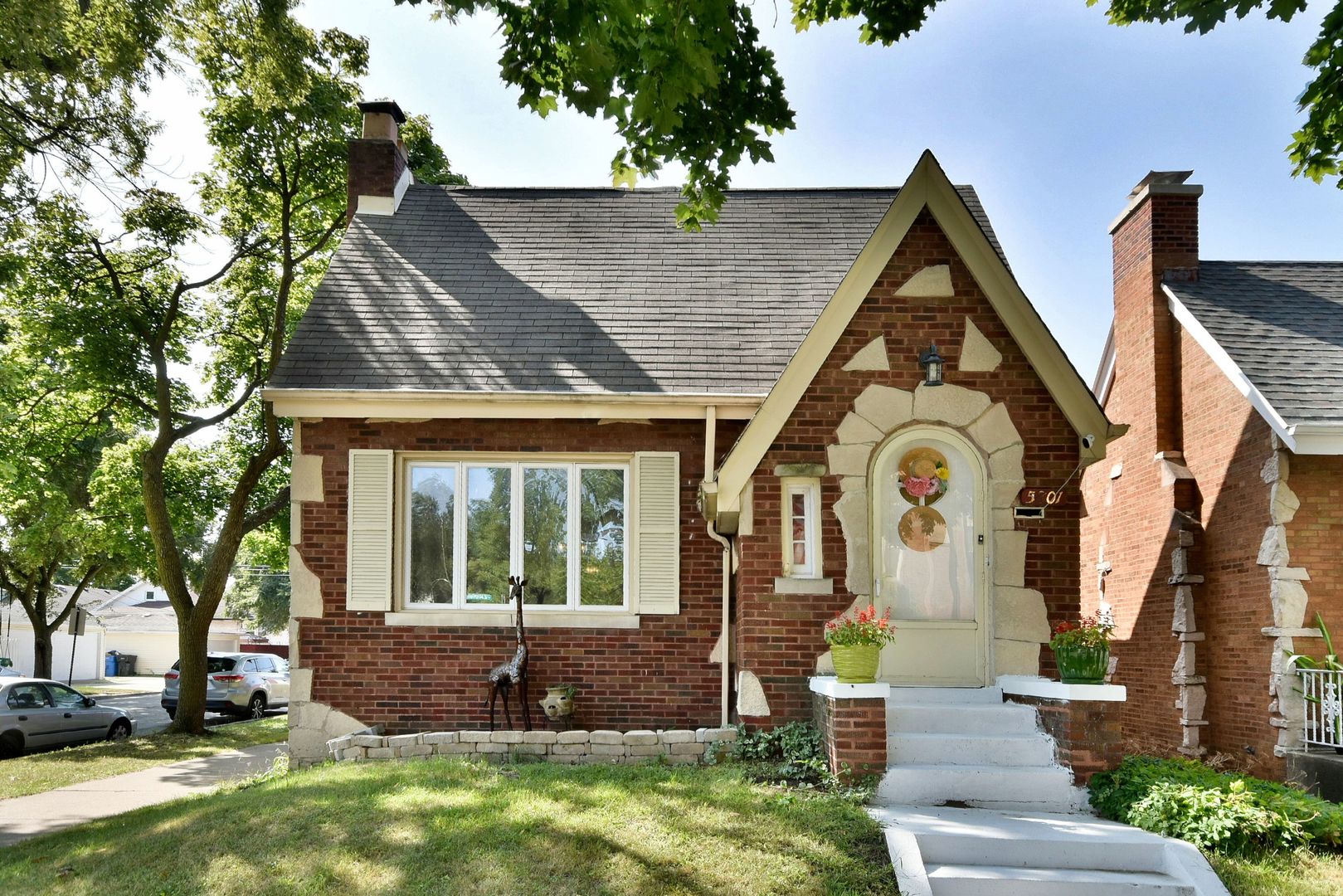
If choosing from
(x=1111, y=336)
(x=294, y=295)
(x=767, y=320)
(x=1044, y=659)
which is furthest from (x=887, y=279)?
(x=294, y=295)

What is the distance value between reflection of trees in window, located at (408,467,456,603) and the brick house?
3 centimetres

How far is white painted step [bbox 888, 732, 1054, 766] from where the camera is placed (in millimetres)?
7754

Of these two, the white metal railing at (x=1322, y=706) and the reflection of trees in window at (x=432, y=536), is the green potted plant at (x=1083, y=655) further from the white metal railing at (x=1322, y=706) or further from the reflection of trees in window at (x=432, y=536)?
the reflection of trees in window at (x=432, y=536)

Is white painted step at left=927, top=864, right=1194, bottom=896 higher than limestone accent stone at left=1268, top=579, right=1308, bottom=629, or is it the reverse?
limestone accent stone at left=1268, top=579, right=1308, bottom=629

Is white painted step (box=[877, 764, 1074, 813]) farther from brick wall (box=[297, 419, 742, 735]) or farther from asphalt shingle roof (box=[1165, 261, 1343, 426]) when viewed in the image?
asphalt shingle roof (box=[1165, 261, 1343, 426])

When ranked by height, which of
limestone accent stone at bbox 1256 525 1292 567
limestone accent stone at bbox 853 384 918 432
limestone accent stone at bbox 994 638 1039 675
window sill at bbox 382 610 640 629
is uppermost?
limestone accent stone at bbox 853 384 918 432

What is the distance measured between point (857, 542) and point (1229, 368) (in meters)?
5.37

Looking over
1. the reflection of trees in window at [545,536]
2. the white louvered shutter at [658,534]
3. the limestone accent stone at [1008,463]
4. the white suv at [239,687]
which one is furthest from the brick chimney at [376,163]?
the white suv at [239,687]

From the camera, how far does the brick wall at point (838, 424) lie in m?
8.77

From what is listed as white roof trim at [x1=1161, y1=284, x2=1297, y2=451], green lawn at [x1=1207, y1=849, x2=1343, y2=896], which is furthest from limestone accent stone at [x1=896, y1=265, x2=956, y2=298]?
green lawn at [x1=1207, y1=849, x2=1343, y2=896]

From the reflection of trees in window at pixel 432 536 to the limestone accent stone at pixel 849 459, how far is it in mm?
3882

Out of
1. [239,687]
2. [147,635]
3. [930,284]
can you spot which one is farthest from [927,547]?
[147,635]

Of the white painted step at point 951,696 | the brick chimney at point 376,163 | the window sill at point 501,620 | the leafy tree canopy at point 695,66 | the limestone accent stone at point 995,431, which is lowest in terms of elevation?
the white painted step at point 951,696

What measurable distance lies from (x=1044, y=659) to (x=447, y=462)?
5889 mm
